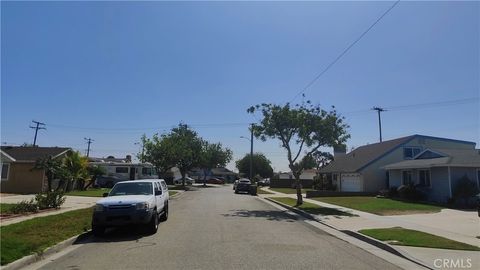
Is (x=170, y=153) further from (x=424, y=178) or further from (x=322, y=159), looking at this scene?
(x=322, y=159)

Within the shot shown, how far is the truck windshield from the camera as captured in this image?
1727 centimetres

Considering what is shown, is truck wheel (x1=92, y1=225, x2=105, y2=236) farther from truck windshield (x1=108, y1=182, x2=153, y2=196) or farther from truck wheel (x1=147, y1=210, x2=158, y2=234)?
truck windshield (x1=108, y1=182, x2=153, y2=196)

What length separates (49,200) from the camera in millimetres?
23391

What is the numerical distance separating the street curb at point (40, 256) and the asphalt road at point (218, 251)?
1.32ft

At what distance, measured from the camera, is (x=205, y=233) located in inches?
611

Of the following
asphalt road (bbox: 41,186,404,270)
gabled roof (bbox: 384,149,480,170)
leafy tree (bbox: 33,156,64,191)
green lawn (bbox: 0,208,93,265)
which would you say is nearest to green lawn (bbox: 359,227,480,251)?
asphalt road (bbox: 41,186,404,270)

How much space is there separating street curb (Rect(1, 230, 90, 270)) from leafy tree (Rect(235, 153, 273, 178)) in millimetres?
108813

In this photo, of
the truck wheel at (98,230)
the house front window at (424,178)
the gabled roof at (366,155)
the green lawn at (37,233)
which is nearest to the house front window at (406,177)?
the house front window at (424,178)

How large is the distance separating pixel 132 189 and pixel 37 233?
4080 millimetres

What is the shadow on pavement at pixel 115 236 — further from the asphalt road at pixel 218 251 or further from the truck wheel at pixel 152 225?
the truck wheel at pixel 152 225

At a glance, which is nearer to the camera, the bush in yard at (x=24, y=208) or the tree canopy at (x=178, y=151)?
the bush in yard at (x=24, y=208)

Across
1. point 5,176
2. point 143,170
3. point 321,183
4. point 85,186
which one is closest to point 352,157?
point 321,183

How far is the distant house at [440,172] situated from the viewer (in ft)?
106

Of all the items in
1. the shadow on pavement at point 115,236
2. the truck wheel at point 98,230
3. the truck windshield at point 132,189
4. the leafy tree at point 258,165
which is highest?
the leafy tree at point 258,165
